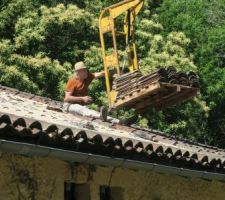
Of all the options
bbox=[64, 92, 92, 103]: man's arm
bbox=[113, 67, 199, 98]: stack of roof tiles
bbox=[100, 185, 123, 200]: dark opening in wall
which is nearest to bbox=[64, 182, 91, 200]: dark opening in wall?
bbox=[100, 185, 123, 200]: dark opening in wall

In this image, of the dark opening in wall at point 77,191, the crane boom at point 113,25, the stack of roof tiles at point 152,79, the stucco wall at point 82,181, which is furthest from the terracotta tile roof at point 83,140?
the crane boom at point 113,25

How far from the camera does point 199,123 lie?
29.6m

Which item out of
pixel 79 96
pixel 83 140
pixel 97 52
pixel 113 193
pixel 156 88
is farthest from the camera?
pixel 97 52

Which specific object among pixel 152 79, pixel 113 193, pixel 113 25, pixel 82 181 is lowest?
pixel 113 193

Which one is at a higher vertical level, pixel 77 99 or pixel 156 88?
pixel 156 88

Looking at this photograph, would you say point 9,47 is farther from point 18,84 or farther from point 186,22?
point 186,22

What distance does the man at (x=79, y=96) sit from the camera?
12181mm

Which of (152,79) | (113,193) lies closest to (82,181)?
(113,193)

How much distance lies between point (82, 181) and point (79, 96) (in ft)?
15.8

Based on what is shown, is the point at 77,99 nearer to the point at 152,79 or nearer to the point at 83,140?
the point at 152,79

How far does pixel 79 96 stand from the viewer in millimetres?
12758

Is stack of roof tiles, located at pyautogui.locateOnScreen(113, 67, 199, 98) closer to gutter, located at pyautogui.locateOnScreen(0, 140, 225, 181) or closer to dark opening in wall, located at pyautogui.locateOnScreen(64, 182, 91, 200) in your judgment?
gutter, located at pyautogui.locateOnScreen(0, 140, 225, 181)

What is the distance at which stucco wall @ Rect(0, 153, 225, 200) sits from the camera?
23.0 feet

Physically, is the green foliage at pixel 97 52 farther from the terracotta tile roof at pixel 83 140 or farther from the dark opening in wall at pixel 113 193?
the dark opening in wall at pixel 113 193
